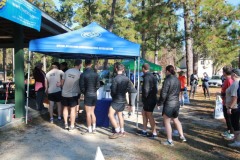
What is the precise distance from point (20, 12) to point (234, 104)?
5.01 m

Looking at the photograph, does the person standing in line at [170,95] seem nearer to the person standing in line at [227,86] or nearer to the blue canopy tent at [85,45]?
the person standing in line at [227,86]

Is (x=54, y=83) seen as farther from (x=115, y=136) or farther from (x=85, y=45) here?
(x=115, y=136)

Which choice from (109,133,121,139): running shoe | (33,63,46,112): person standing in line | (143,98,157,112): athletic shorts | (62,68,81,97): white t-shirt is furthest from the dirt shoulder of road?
(33,63,46,112): person standing in line

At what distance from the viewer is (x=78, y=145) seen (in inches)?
228

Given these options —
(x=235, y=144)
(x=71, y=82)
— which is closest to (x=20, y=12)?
(x=71, y=82)

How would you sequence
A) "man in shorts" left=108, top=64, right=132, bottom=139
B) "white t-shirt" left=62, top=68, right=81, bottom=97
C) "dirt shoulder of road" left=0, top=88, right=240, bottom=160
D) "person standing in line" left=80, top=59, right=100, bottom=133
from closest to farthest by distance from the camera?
"dirt shoulder of road" left=0, top=88, right=240, bottom=160
"man in shorts" left=108, top=64, right=132, bottom=139
"person standing in line" left=80, top=59, right=100, bottom=133
"white t-shirt" left=62, top=68, right=81, bottom=97

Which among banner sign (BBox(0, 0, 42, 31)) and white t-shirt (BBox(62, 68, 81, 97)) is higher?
banner sign (BBox(0, 0, 42, 31))

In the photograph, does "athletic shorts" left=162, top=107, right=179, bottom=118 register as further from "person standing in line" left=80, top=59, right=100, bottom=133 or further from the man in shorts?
"person standing in line" left=80, top=59, right=100, bottom=133

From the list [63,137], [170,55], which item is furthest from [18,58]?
[170,55]

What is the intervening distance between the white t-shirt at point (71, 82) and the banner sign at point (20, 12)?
1.55 m

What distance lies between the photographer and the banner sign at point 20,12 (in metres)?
5.53

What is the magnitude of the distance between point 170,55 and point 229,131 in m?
42.4

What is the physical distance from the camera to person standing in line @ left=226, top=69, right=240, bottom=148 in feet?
18.4

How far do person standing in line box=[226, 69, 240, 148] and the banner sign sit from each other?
15.6ft
